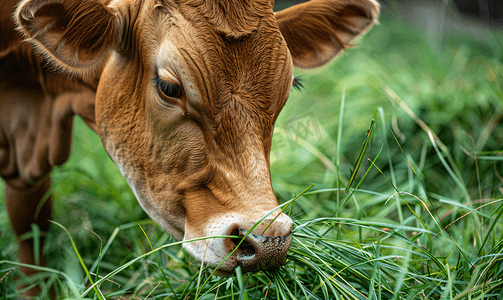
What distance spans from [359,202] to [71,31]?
75.2 inches

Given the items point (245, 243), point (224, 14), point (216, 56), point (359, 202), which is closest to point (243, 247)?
point (245, 243)

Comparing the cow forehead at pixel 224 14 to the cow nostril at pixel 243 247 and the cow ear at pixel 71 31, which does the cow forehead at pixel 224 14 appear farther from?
the cow nostril at pixel 243 247

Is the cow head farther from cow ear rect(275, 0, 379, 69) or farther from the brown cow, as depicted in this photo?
cow ear rect(275, 0, 379, 69)

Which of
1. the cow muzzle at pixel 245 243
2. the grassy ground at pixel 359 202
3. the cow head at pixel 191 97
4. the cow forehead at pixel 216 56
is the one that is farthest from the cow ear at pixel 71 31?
the cow muzzle at pixel 245 243

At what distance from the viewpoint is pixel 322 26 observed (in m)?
2.45

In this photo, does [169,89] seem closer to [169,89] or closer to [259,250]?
[169,89]

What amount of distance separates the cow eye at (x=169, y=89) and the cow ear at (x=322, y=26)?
934mm

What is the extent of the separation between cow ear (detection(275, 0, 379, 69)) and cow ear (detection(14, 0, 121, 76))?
1.01 metres

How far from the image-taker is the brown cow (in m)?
1.68

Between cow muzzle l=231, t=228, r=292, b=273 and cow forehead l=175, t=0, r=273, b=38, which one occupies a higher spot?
cow forehead l=175, t=0, r=273, b=38

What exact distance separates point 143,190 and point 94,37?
2.57ft

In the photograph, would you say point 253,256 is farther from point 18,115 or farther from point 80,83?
point 18,115

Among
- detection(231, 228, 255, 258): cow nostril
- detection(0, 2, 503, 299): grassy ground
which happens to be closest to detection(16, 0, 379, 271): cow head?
detection(231, 228, 255, 258): cow nostril

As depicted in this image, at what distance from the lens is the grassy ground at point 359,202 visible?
194 cm
